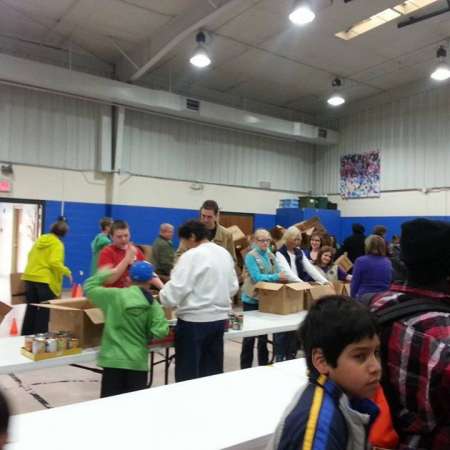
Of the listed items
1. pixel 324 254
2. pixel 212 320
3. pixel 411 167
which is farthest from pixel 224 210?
pixel 212 320

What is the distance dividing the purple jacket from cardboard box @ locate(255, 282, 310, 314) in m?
0.43

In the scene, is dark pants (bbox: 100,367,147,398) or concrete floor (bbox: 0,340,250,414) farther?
concrete floor (bbox: 0,340,250,414)

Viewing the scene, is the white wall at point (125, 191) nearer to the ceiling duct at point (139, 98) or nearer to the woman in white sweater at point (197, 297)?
the ceiling duct at point (139, 98)

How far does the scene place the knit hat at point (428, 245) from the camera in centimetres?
112

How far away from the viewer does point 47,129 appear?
7.97 meters

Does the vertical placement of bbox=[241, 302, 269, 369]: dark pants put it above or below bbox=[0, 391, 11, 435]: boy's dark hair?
below

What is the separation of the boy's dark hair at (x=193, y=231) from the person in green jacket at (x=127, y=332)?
346 mm

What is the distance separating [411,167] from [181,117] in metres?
5.08

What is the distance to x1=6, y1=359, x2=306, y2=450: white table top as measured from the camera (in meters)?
1.40

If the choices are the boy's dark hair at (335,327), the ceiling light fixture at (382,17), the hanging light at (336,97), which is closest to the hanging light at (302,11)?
the ceiling light fixture at (382,17)

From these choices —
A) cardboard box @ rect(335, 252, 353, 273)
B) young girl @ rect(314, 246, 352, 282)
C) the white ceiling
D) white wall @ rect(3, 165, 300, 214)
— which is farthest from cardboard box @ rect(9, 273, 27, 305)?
the white ceiling

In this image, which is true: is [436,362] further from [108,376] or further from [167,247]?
[167,247]

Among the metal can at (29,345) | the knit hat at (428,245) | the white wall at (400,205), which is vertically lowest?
the metal can at (29,345)

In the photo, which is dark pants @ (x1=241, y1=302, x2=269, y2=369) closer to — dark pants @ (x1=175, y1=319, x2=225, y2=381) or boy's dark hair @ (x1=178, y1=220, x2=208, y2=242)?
dark pants @ (x1=175, y1=319, x2=225, y2=381)
